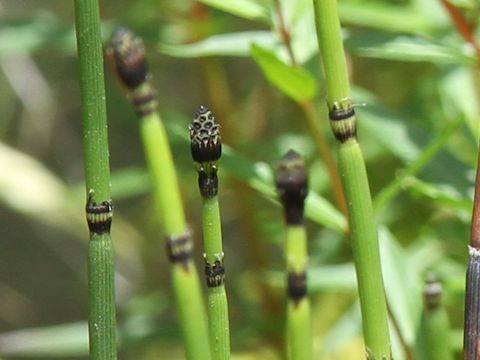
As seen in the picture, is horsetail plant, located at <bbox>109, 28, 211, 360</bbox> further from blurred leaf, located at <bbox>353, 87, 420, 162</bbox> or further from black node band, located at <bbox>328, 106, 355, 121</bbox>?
blurred leaf, located at <bbox>353, 87, 420, 162</bbox>

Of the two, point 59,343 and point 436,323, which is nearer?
point 436,323

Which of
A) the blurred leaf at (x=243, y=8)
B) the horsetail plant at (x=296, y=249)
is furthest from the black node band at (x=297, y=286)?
the blurred leaf at (x=243, y=8)

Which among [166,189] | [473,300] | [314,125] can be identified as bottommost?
[473,300]

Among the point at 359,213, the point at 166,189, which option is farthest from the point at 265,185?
the point at 359,213

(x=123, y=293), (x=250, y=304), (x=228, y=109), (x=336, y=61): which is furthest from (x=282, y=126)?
(x=336, y=61)

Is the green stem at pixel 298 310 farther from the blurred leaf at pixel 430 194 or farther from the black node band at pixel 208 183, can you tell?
the blurred leaf at pixel 430 194

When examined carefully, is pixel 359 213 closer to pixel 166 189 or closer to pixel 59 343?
pixel 166 189

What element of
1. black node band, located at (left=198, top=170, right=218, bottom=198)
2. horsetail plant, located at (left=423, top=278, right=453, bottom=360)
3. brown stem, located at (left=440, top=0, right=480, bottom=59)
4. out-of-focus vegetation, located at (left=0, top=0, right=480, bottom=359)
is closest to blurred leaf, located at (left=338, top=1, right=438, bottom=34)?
out-of-focus vegetation, located at (left=0, top=0, right=480, bottom=359)
